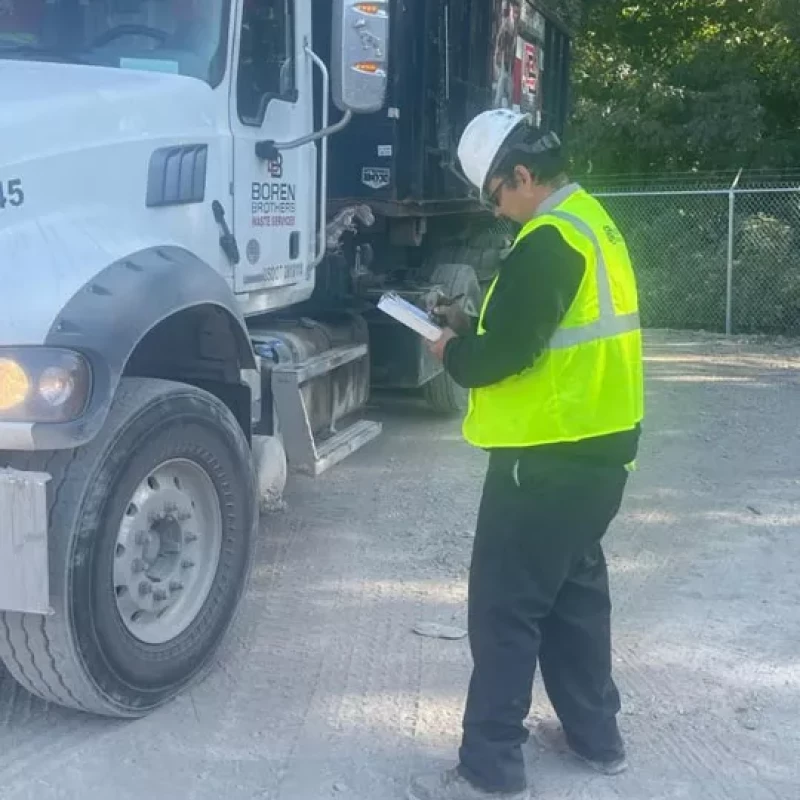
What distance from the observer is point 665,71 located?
18.4 meters

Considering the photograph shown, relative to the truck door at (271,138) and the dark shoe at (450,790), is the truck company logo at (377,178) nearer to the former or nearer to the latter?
the truck door at (271,138)

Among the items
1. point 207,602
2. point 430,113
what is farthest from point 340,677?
point 430,113

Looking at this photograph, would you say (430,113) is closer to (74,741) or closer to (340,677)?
(340,677)

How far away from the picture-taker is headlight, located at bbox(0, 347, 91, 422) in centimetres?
353

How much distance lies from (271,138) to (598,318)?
2.40 meters

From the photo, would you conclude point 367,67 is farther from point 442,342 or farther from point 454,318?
point 442,342

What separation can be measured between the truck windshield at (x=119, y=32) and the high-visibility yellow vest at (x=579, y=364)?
6.58ft

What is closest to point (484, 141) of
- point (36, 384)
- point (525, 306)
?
point (525, 306)

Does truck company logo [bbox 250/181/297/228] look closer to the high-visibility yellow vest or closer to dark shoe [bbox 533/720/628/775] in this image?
the high-visibility yellow vest

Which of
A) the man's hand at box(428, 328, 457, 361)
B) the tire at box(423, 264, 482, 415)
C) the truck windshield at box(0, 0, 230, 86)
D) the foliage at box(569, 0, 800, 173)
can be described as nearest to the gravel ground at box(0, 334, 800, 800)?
the tire at box(423, 264, 482, 415)

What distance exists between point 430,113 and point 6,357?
4437 mm

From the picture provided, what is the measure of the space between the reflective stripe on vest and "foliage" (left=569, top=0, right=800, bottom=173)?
14.4 meters

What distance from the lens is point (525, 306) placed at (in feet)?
10.6

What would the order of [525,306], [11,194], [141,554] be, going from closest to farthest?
[525,306], [11,194], [141,554]
